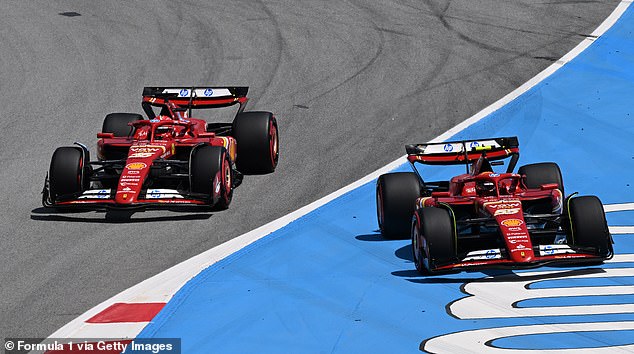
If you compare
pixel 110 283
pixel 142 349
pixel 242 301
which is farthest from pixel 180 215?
pixel 142 349

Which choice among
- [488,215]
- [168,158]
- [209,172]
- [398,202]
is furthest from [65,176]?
[488,215]

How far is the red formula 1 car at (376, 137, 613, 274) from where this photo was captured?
11.4m

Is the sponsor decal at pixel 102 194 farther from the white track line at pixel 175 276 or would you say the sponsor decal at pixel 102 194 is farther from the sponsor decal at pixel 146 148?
the white track line at pixel 175 276

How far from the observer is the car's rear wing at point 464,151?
44.6ft

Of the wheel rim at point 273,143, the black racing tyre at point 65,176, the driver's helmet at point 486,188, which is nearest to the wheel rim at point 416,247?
the driver's helmet at point 486,188

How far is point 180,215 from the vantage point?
48.0 ft

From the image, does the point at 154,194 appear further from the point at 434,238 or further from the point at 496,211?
the point at 496,211

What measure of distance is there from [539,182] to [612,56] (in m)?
8.68

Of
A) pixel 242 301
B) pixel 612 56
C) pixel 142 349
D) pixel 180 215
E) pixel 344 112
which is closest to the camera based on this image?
pixel 142 349

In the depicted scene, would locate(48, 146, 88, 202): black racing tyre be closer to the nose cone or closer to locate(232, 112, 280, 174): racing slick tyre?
the nose cone

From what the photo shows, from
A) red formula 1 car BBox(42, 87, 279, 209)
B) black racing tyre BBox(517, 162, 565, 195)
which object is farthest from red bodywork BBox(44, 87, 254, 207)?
black racing tyre BBox(517, 162, 565, 195)

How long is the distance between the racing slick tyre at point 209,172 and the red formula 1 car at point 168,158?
0.04ft

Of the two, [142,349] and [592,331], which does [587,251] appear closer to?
[592,331]

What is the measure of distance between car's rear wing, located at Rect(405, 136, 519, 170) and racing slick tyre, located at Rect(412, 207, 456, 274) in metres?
2.01
